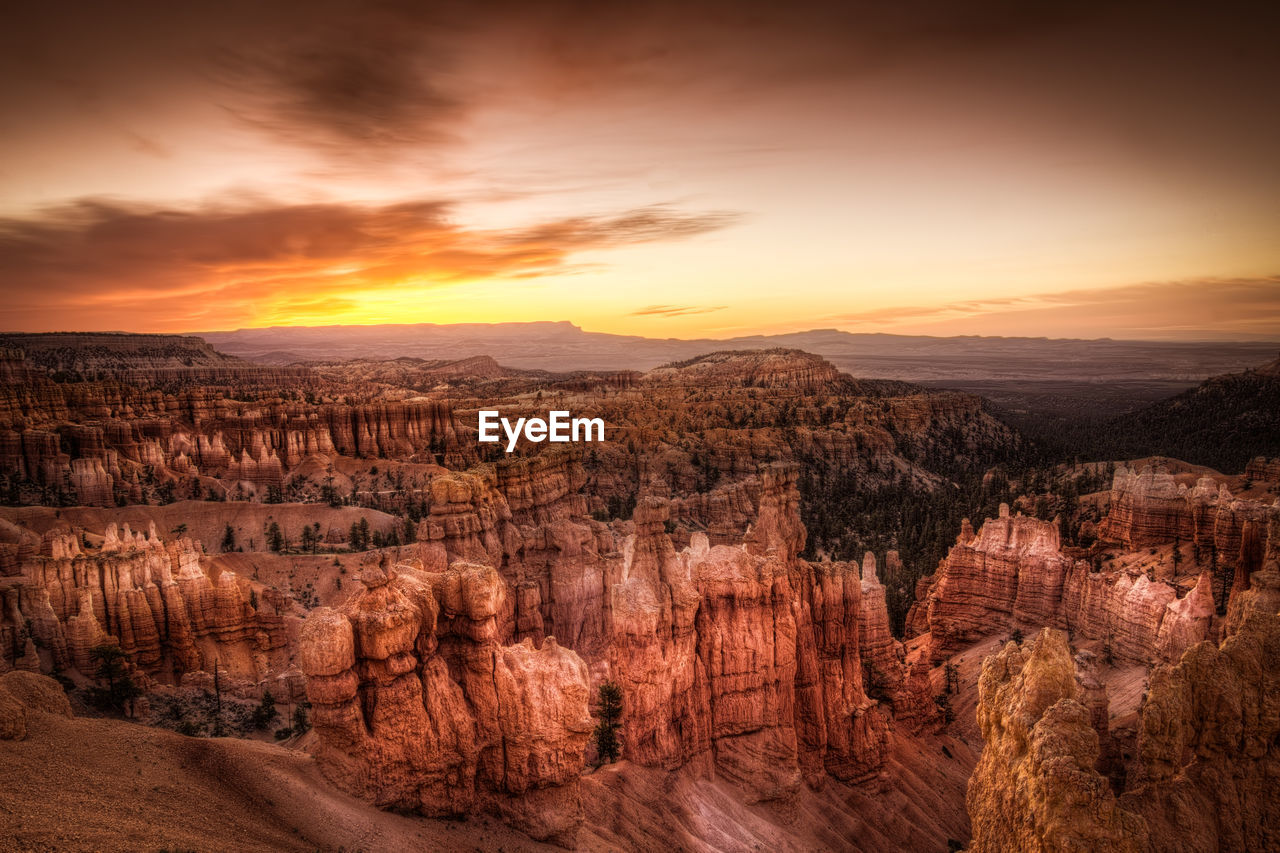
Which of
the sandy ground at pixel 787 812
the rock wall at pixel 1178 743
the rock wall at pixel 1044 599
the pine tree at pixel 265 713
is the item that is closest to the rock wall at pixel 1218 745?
the rock wall at pixel 1178 743

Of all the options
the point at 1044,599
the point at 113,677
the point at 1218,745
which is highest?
the point at 1218,745

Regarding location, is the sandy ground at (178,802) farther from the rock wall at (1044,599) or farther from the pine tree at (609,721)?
the rock wall at (1044,599)

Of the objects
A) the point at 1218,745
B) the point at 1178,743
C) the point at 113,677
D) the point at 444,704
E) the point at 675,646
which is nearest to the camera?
the point at 1178,743

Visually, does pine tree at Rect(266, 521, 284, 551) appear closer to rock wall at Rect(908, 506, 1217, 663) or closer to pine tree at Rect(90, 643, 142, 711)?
pine tree at Rect(90, 643, 142, 711)

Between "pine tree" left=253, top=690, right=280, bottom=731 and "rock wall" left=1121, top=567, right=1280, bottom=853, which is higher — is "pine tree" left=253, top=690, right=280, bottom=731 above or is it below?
below

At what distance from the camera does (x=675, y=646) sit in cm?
1923

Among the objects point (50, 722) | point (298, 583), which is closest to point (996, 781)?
point (50, 722)

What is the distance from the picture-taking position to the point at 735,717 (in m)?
20.0

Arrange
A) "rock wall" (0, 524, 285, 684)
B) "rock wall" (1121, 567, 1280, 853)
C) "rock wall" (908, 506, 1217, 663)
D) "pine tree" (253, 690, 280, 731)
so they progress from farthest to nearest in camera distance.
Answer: "rock wall" (908, 506, 1217, 663), "rock wall" (0, 524, 285, 684), "pine tree" (253, 690, 280, 731), "rock wall" (1121, 567, 1280, 853)

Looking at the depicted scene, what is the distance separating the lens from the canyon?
12227 millimetres

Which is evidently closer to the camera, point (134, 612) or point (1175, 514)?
point (134, 612)

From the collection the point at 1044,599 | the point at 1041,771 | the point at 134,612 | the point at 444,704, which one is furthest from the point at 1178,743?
the point at 134,612

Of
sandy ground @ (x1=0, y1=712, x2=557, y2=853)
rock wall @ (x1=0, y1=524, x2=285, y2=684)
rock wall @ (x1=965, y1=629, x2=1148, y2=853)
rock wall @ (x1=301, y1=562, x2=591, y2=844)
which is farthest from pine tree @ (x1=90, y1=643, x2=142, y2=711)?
rock wall @ (x1=965, y1=629, x2=1148, y2=853)

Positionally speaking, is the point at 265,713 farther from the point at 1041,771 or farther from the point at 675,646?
the point at 1041,771
